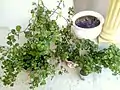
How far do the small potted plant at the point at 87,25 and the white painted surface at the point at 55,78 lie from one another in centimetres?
18

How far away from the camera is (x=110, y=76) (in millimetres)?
1204

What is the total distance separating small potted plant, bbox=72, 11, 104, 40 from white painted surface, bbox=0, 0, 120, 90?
0.18m

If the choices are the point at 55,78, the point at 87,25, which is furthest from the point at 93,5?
the point at 55,78

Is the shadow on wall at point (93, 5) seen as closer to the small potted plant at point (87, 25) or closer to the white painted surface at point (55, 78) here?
the small potted plant at point (87, 25)

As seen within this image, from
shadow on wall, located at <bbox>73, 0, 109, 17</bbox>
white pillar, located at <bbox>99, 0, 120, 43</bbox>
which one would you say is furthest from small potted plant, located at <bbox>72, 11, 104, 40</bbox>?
shadow on wall, located at <bbox>73, 0, 109, 17</bbox>

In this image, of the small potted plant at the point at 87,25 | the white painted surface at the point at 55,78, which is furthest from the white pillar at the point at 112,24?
the white painted surface at the point at 55,78

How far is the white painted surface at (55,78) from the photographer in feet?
3.83

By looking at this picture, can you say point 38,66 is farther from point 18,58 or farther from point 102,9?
point 102,9

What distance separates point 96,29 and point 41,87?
0.40 m

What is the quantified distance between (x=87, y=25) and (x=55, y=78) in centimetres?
32

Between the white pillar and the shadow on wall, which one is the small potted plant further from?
the shadow on wall

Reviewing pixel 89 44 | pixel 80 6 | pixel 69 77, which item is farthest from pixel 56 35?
pixel 80 6

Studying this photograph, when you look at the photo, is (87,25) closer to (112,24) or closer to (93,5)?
(112,24)

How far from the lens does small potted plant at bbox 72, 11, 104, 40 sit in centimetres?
123
